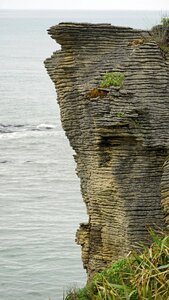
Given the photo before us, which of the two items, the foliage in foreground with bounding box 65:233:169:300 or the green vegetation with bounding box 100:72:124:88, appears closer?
the foliage in foreground with bounding box 65:233:169:300

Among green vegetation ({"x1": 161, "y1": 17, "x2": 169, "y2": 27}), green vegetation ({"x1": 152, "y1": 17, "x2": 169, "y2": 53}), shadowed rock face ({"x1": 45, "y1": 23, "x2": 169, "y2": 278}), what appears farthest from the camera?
green vegetation ({"x1": 161, "y1": 17, "x2": 169, "y2": 27})

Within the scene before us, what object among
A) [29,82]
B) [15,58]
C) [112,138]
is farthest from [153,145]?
[15,58]

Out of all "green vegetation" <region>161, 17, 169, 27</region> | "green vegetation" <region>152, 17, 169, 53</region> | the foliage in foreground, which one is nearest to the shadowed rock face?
"green vegetation" <region>152, 17, 169, 53</region>

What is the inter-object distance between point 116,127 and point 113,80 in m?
1.37

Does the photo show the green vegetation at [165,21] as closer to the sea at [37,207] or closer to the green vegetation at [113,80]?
the sea at [37,207]

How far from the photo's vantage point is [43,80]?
14888 cm

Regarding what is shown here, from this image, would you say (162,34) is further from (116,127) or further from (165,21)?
(116,127)

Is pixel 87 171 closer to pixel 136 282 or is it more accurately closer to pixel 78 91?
pixel 78 91

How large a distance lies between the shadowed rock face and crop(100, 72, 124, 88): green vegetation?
16 cm

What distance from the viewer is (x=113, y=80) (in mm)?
26453

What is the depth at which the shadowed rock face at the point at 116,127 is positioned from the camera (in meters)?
26.1

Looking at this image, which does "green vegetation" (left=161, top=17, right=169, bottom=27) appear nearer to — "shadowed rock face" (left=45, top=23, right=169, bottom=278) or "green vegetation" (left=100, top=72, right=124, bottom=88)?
"shadowed rock face" (left=45, top=23, right=169, bottom=278)

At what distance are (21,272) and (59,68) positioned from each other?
2030 cm

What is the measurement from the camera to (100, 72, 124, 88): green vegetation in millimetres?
26359
